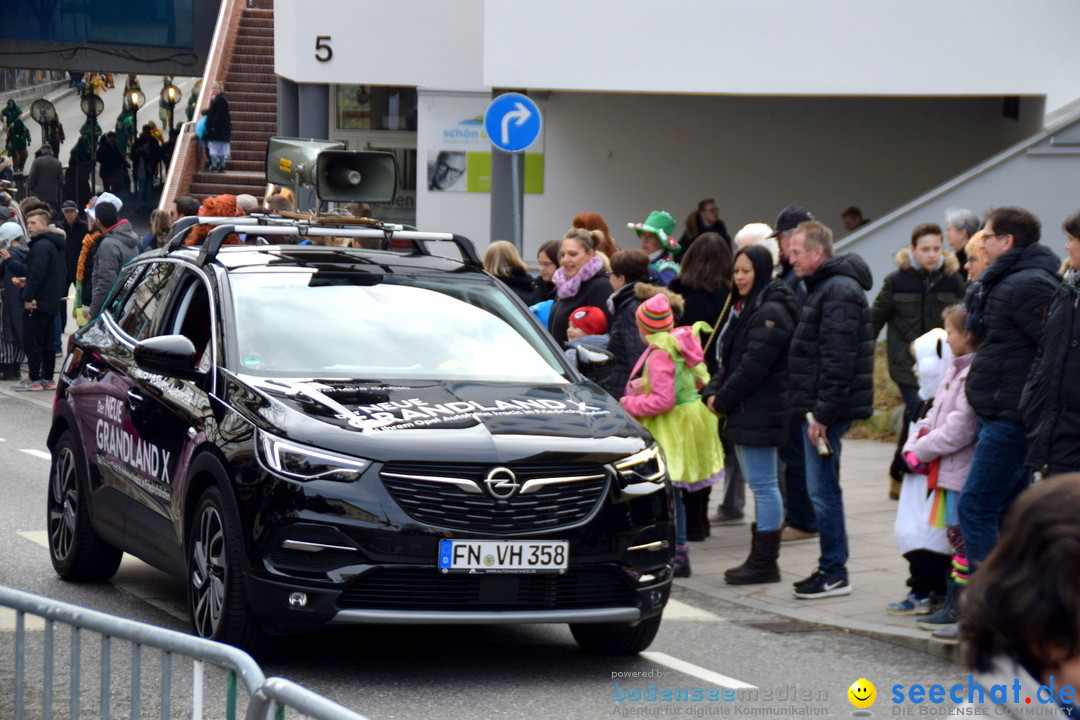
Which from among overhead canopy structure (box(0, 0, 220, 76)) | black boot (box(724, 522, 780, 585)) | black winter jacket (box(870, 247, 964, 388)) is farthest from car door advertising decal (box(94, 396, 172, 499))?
overhead canopy structure (box(0, 0, 220, 76))

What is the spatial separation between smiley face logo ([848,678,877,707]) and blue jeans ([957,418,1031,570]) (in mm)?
809

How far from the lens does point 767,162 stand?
23203 millimetres

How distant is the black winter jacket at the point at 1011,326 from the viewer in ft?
21.5

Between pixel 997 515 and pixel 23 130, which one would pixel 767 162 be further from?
pixel 23 130

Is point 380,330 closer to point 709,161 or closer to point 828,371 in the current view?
point 828,371

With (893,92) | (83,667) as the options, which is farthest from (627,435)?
(893,92)

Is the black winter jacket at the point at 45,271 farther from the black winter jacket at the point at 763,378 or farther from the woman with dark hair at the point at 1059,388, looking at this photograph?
the woman with dark hair at the point at 1059,388

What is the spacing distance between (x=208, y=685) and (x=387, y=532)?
2.33 m

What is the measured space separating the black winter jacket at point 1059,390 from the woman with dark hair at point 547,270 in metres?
5.29

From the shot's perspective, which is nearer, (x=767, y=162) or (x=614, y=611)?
(x=614, y=611)

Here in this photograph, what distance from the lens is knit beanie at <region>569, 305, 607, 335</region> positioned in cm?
970

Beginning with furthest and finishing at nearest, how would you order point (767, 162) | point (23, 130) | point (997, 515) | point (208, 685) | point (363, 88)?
1. point (23, 130)
2. point (363, 88)
3. point (767, 162)
4. point (997, 515)
5. point (208, 685)

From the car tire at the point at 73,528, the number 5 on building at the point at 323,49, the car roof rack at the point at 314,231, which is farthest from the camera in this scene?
the number 5 on building at the point at 323,49

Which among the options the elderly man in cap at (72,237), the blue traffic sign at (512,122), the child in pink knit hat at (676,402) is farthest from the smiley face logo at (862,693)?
the elderly man in cap at (72,237)
